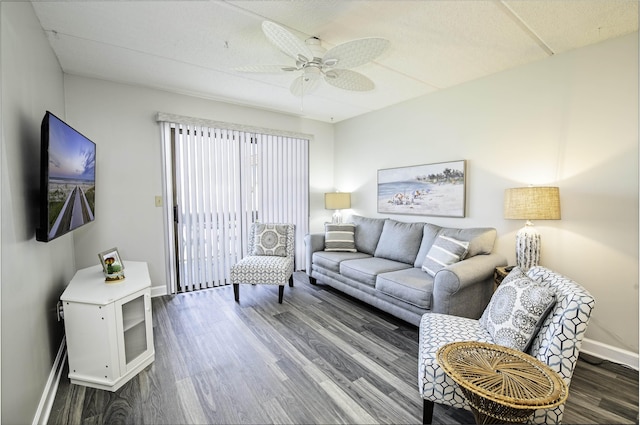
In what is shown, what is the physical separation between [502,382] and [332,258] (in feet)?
7.88

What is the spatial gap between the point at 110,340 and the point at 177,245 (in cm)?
185

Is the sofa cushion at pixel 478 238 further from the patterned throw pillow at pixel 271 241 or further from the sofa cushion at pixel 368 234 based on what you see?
the patterned throw pillow at pixel 271 241

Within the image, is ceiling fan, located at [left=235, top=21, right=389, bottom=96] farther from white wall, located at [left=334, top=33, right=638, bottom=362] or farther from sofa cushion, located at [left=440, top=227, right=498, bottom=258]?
sofa cushion, located at [left=440, top=227, right=498, bottom=258]

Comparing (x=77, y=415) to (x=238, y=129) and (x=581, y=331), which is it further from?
(x=238, y=129)

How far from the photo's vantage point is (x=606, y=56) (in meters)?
2.19

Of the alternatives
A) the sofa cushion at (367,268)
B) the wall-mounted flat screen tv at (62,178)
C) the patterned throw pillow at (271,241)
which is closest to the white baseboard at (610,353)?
the sofa cushion at (367,268)

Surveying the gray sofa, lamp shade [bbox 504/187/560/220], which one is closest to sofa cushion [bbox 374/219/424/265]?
the gray sofa

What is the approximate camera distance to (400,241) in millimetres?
A: 3426

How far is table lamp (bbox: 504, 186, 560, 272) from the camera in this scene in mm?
2266

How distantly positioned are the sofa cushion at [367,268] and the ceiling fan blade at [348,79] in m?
1.81

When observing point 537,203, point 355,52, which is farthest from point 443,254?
point 355,52

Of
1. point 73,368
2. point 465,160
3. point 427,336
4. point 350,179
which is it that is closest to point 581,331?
point 427,336

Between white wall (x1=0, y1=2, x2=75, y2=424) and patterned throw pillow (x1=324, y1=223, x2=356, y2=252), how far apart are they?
9.17ft

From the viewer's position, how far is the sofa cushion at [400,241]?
3309 mm
